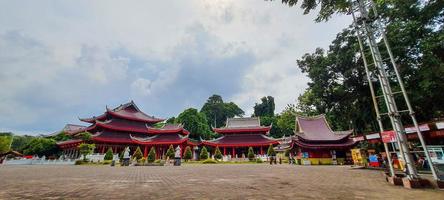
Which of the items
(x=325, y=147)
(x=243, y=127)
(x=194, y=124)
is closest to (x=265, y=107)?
(x=194, y=124)

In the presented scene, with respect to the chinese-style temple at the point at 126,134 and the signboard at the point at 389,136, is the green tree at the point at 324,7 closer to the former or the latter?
the signboard at the point at 389,136

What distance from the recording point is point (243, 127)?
4131cm

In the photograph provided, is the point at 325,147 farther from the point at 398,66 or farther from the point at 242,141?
the point at 242,141

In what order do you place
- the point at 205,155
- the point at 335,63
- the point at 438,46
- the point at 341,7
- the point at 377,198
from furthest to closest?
the point at 205,155 → the point at 335,63 → the point at 438,46 → the point at 341,7 → the point at 377,198

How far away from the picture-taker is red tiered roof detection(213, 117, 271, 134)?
3984 centimetres

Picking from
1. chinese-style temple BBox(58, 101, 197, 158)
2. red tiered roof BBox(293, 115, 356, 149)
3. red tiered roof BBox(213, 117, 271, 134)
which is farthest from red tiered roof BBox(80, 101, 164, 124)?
red tiered roof BBox(293, 115, 356, 149)

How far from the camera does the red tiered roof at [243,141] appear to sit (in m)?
38.1

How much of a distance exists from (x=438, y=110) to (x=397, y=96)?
5.92 metres

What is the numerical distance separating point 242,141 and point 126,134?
2023 cm

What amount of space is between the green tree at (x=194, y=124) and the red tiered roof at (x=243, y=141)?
35.6ft

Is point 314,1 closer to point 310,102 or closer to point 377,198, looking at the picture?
point 377,198

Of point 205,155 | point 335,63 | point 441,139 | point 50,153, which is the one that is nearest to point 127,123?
point 50,153

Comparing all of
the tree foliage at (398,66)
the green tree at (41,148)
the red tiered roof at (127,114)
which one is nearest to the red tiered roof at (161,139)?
the red tiered roof at (127,114)

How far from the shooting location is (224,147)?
39625 millimetres
